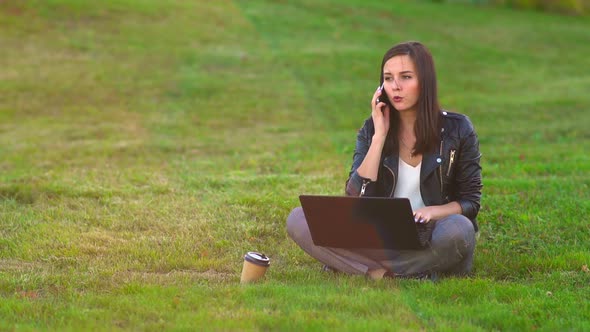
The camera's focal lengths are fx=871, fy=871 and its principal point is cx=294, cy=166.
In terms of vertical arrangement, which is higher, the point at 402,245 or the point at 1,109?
the point at 402,245

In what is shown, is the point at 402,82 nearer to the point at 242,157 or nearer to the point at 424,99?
the point at 424,99

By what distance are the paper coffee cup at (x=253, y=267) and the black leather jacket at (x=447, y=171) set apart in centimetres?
72

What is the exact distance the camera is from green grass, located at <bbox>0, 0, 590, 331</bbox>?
4.85 metres

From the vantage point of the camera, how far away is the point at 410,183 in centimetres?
558

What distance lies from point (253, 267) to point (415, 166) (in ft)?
4.02

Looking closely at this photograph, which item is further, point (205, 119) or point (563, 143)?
point (205, 119)

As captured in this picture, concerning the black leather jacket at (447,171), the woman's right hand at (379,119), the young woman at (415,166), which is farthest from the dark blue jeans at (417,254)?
the woman's right hand at (379,119)

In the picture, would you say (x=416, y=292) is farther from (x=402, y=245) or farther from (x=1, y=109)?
(x=1, y=109)

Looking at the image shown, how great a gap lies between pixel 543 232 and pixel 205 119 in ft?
28.0

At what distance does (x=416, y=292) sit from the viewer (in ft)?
16.6

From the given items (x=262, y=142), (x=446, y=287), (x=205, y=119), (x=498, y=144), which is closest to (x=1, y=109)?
(x=205, y=119)

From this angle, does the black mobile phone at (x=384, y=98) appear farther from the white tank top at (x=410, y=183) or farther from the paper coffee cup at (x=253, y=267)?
the paper coffee cup at (x=253, y=267)

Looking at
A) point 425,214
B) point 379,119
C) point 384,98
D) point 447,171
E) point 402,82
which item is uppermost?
point 402,82

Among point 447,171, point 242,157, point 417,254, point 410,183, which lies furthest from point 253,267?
point 242,157
